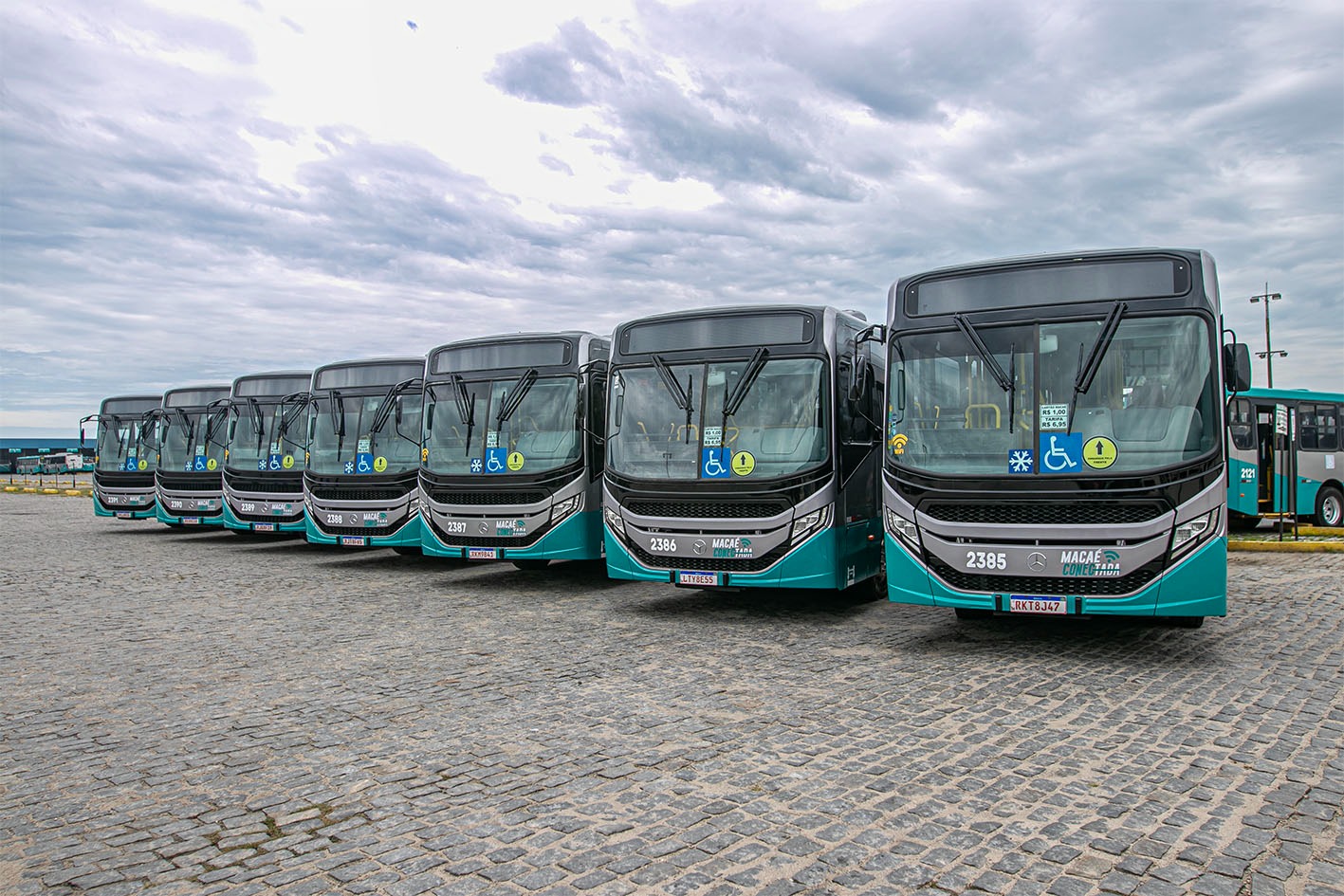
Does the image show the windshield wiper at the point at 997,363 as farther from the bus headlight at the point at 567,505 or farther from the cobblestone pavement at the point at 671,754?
the bus headlight at the point at 567,505

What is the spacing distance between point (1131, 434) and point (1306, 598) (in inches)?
205

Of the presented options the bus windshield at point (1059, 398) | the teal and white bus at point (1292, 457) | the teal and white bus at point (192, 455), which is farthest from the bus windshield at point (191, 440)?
the teal and white bus at point (1292, 457)

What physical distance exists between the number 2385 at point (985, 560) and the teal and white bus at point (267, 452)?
40.5ft

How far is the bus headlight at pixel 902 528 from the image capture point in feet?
27.2

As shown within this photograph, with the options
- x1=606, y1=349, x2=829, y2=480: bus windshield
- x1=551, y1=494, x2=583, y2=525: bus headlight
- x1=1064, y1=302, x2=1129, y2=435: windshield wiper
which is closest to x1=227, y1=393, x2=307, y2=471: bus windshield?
x1=551, y1=494, x2=583, y2=525: bus headlight

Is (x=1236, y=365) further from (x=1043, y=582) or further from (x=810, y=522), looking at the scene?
(x=810, y=522)

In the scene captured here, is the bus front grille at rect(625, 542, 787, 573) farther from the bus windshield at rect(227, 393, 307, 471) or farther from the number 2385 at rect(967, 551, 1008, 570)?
the bus windshield at rect(227, 393, 307, 471)

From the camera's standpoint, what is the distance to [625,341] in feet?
36.0

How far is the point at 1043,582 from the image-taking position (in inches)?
304

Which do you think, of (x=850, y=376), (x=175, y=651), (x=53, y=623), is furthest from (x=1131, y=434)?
(x=53, y=623)

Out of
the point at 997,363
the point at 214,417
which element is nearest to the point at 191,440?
the point at 214,417

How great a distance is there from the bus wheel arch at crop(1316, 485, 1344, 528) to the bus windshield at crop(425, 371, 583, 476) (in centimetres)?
1815

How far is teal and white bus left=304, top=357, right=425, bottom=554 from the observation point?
14633mm

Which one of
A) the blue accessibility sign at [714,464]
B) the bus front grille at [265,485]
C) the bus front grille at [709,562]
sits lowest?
the bus front grille at [709,562]
